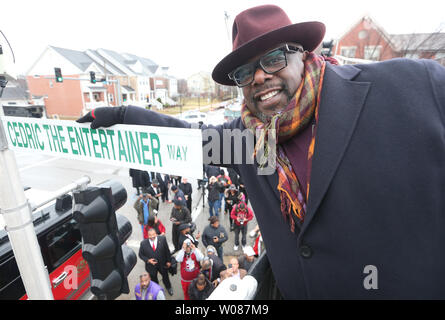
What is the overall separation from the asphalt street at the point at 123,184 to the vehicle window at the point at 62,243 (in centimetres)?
122

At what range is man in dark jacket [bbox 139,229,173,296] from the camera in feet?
14.8

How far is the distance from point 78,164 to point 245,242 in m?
13.1

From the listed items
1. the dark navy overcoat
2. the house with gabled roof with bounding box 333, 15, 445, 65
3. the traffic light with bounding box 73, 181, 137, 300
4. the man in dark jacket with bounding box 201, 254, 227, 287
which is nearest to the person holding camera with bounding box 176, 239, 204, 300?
the man in dark jacket with bounding box 201, 254, 227, 287

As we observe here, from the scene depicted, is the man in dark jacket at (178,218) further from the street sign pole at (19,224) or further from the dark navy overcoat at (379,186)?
the dark navy overcoat at (379,186)

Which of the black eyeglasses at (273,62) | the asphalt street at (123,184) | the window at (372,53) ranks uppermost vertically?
the window at (372,53)

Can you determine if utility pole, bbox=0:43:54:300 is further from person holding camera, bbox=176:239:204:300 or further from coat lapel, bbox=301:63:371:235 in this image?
person holding camera, bbox=176:239:204:300

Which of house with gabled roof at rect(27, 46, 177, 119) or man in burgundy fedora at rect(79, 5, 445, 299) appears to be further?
house with gabled roof at rect(27, 46, 177, 119)

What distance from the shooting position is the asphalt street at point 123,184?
5.51 meters

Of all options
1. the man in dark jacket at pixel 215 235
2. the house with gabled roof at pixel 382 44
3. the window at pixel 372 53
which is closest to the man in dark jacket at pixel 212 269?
the man in dark jacket at pixel 215 235

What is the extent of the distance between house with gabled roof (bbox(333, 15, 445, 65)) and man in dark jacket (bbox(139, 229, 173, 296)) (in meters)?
15.8

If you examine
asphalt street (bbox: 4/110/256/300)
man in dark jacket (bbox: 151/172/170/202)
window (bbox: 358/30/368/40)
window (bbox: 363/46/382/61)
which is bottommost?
asphalt street (bbox: 4/110/256/300)

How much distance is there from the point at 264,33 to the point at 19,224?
2.09 m

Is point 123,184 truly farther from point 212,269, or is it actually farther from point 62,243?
point 212,269
